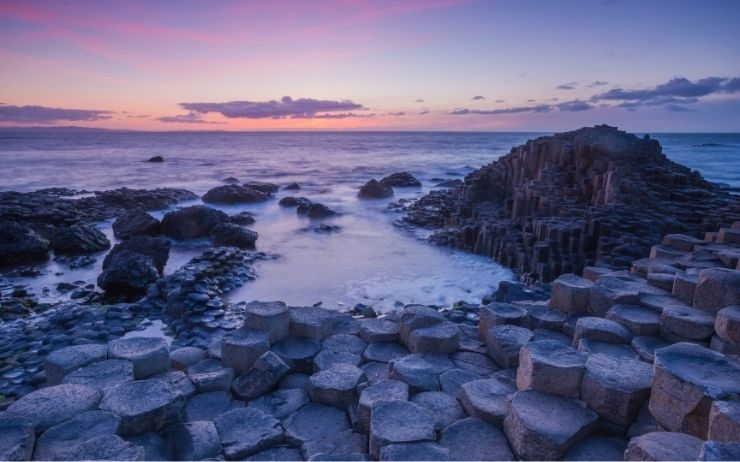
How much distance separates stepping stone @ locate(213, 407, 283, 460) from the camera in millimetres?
3158

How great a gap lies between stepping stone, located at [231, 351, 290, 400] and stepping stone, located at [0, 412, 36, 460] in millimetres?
1530

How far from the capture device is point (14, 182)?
29.5 metres

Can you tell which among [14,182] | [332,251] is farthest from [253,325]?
[14,182]

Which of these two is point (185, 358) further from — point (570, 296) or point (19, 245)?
point (19, 245)

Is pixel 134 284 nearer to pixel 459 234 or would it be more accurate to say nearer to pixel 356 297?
pixel 356 297

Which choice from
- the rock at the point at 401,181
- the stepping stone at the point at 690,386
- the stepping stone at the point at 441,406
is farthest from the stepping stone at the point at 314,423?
the rock at the point at 401,181

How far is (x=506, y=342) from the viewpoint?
430 cm

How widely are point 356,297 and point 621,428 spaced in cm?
661

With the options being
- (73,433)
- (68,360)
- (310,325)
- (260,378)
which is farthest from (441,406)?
(68,360)

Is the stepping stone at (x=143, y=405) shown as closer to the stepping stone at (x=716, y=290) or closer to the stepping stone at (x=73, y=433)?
the stepping stone at (x=73, y=433)

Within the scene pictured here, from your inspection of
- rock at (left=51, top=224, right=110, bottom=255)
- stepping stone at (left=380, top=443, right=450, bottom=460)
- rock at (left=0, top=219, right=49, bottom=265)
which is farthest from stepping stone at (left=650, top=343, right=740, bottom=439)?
rock at (left=0, top=219, right=49, bottom=265)

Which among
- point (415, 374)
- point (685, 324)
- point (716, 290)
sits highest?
point (716, 290)

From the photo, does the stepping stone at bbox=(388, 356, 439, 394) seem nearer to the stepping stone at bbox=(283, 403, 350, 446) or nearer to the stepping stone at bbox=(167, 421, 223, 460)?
the stepping stone at bbox=(283, 403, 350, 446)

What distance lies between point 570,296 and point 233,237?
10337mm
